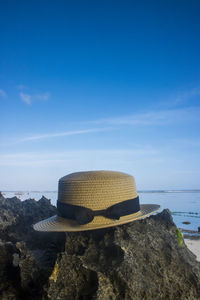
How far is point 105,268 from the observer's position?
2293mm

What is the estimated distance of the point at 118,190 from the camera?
320 cm

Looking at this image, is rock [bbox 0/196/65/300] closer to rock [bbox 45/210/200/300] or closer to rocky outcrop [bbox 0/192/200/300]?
rocky outcrop [bbox 0/192/200/300]

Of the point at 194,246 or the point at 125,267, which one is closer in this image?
the point at 125,267

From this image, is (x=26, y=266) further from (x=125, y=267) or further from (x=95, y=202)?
(x=95, y=202)

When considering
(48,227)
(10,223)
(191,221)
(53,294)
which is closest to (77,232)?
(48,227)

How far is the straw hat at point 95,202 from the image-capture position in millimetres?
2951

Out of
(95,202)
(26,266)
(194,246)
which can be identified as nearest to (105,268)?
(26,266)

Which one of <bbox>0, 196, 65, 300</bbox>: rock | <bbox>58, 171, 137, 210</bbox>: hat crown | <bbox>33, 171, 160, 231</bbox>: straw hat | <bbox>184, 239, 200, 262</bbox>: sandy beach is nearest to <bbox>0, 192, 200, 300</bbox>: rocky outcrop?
<bbox>0, 196, 65, 300</bbox>: rock

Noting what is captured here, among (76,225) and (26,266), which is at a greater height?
(76,225)

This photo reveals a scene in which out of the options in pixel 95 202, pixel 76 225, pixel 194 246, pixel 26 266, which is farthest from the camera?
pixel 194 246

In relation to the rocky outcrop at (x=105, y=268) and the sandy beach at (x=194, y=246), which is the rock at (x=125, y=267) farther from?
the sandy beach at (x=194, y=246)

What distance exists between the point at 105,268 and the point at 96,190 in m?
1.04

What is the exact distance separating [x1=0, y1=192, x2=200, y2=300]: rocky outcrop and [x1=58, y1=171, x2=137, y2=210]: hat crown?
0.36m

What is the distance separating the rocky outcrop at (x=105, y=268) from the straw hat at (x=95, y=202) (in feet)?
0.44
